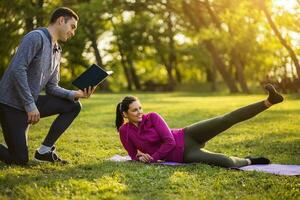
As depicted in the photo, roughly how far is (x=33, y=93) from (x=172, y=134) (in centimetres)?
196

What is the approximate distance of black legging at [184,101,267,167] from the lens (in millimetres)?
6887

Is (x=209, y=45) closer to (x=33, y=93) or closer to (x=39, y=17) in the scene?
(x=39, y=17)

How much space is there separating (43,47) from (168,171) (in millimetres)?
2219

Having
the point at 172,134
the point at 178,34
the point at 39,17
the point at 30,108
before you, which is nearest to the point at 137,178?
the point at 172,134

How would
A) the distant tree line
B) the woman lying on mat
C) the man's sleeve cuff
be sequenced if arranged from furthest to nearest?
the distant tree line < the woman lying on mat < the man's sleeve cuff

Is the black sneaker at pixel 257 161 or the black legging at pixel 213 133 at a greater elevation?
the black legging at pixel 213 133

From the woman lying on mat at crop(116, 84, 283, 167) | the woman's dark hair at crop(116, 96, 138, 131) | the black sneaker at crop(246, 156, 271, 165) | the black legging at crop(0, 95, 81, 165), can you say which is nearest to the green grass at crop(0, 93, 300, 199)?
the black legging at crop(0, 95, 81, 165)

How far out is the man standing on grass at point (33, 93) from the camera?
21.1 ft

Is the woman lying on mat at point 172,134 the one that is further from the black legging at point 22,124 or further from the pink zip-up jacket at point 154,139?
the black legging at point 22,124

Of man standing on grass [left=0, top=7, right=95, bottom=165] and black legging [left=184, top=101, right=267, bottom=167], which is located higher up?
man standing on grass [left=0, top=7, right=95, bottom=165]

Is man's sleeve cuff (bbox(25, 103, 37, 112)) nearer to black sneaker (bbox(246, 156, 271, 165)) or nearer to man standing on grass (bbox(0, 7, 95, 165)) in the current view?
man standing on grass (bbox(0, 7, 95, 165))

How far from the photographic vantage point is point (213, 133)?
717cm

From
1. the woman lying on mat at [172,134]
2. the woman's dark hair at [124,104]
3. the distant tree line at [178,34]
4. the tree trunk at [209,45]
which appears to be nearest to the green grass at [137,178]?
the woman lying on mat at [172,134]

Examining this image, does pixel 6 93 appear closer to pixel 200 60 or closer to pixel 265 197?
pixel 265 197
